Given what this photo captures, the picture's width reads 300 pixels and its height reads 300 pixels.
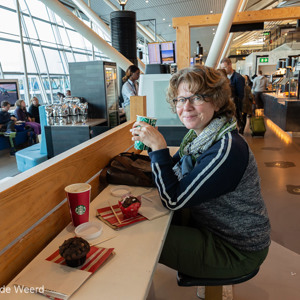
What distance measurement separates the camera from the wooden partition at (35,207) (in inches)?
40.0

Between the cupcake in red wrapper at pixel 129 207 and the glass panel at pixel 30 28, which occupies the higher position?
the glass panel at pixel 30 28

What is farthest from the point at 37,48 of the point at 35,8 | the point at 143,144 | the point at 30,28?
the point at 143,144

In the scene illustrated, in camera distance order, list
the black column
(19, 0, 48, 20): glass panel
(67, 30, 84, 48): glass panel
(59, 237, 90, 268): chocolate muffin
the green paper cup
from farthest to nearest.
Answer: (67, 30, 84, 48): glass panel < (19, 0, 48, 20): glass panel < the black column < the green paper cup < (59, 237, 90, 268): chocolate muffin

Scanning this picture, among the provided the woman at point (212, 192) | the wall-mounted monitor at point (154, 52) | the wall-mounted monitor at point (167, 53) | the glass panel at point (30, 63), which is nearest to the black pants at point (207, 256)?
the woman at point (212, 192)

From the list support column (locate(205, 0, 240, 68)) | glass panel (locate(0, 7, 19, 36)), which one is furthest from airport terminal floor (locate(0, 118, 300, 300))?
glass panel (locate(0, 7, 19, 36))

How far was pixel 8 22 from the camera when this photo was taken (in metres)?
9.64

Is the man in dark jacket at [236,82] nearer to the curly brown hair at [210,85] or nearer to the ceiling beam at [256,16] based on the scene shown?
the ceiling beam at [256,16]

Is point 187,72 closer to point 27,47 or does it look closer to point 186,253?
point 186,253

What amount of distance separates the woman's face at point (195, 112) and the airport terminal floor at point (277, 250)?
1.24 m

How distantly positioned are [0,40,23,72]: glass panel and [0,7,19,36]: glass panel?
0.43 meters

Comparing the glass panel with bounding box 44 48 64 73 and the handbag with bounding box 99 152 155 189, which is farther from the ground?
the glass panel with bounding box 44 48 64 73

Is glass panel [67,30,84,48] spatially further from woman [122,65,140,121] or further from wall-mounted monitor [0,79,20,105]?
woman [122,65,140,121]

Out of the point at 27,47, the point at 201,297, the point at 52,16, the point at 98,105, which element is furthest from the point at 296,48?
the point at 201,297

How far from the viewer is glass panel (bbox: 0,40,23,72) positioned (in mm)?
9368
